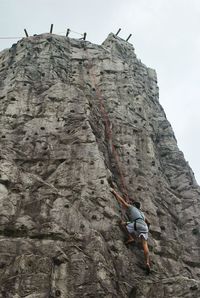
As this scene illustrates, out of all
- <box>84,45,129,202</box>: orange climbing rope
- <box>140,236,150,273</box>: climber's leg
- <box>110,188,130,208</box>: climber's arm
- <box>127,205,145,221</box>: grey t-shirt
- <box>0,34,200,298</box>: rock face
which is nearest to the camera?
<box>0,34,200,298</box>: rock face

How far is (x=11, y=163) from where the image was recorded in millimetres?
14812

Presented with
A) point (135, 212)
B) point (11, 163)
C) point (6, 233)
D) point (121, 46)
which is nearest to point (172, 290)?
point (135, 212)

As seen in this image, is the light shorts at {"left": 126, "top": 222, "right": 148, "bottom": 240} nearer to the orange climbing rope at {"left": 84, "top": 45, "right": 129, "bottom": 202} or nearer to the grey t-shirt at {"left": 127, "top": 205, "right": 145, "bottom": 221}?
the grey t-shirt at {"left": 127, "top": 205, "right": 145, "bottom": 221}

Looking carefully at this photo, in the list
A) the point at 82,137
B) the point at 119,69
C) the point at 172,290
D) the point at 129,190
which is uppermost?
the point at 119,69

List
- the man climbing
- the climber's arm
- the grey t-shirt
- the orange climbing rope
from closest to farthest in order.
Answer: the man climbing < the grey t-shirt < the climber's arm < the orange climbing rope

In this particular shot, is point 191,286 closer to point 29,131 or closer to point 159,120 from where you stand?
point 29,131

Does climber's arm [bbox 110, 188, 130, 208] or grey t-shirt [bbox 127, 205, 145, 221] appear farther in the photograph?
climber's arm [bbox 110, 188, 130, 208]

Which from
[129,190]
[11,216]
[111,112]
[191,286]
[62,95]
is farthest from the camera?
[111,112]

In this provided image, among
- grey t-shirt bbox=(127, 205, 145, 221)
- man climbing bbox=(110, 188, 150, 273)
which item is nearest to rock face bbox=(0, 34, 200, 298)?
man climbing bbox=(110, 188, 150, 273)

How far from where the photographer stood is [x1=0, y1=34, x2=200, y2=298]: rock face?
11625 mm

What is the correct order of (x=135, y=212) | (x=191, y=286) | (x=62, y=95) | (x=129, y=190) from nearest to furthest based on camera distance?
(x=191, y=286) < (x=135, y=212) < (x=129, y=190) < (x=62, y=95)

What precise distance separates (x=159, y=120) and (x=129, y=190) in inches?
297

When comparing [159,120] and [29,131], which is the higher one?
[159,120]

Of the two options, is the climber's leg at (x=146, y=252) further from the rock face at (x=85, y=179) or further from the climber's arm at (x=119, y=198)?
the climber's arm at (x=119, y=198)
